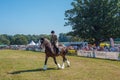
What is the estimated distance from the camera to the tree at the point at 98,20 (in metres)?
59.0

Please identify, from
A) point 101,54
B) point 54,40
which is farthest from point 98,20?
point 54,40

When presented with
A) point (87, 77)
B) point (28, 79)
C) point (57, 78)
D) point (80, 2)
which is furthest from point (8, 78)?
point (80, 2)

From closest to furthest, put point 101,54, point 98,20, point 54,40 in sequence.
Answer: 1. point 54,40
2. point 101,54
3. point 98,20

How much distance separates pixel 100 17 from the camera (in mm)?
59188

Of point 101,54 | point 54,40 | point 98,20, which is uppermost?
point 98,20

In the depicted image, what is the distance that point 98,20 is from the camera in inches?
2324

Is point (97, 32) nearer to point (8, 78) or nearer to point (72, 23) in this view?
point (72, 23)

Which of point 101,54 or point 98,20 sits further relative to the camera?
point 98,20

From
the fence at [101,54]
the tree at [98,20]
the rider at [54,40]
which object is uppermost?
the tree at [98,20]

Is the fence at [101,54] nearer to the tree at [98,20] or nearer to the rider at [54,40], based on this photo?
the rider at [54,40]

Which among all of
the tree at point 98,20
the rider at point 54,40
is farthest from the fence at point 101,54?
the tree at point 98,20

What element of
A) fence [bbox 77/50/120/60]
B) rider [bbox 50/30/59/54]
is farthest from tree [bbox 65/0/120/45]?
rider [bbox 50/30/59/54]

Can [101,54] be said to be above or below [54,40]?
below

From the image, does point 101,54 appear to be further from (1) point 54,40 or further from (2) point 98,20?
(2) point 98,20
